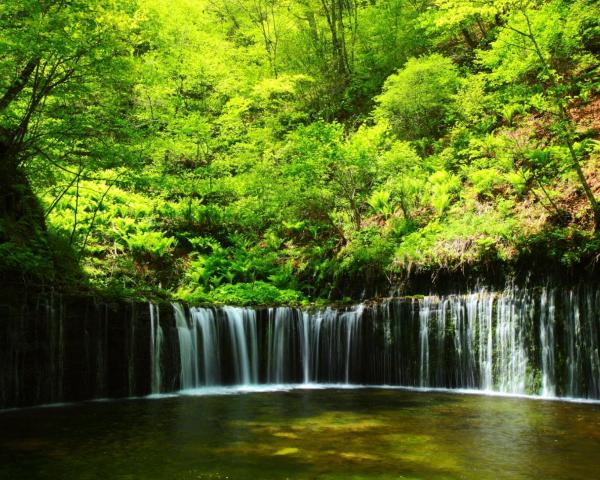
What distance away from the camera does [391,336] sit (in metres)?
11.4

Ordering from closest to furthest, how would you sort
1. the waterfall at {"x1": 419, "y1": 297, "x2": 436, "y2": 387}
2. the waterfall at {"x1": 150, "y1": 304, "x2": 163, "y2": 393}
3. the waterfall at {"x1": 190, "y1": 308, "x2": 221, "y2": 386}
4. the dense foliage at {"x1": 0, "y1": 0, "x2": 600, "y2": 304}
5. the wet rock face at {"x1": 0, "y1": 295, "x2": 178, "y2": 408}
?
the wet rock face at {"x1": 0, "y1": 295, "x2": 178, "y2": 408} < the dense foliage at {"x1": 0, "y1": 0, "x2": 600, "y2": 304} < the waterfall at {"x1": 150, "y1": 304, "x2": 163, "y2": 393} < the waterfall at {"x1": 419, "y1": 297, "x2": 436, "y2": 387} < the waterfall at {"x1": 190, "y1": 308, "x2": 221, "y2": 386}

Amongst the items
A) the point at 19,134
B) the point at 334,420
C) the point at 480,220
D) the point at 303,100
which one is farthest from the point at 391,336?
the point at 303,100

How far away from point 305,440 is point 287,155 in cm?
1173

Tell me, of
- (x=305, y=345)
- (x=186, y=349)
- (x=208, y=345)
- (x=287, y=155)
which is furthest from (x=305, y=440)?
(x=287, y=155)

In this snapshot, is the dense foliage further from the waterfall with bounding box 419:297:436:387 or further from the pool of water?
the pool of water

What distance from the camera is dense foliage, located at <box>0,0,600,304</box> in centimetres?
895

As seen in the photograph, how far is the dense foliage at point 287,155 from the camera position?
895 cm

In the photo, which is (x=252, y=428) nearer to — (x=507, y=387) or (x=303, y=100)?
(x=507, y=387)

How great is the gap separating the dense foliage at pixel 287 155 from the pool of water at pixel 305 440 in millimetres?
3182

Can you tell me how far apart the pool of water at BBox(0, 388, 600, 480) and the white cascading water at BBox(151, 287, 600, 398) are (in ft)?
3.41

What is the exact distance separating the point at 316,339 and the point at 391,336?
1874 millimetres

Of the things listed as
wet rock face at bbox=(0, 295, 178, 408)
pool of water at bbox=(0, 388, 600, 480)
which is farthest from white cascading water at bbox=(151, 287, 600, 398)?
pool of water at bbox=(0, 388, 600, 480)

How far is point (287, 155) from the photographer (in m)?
16.4

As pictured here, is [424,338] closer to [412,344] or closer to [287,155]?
[412,344]
